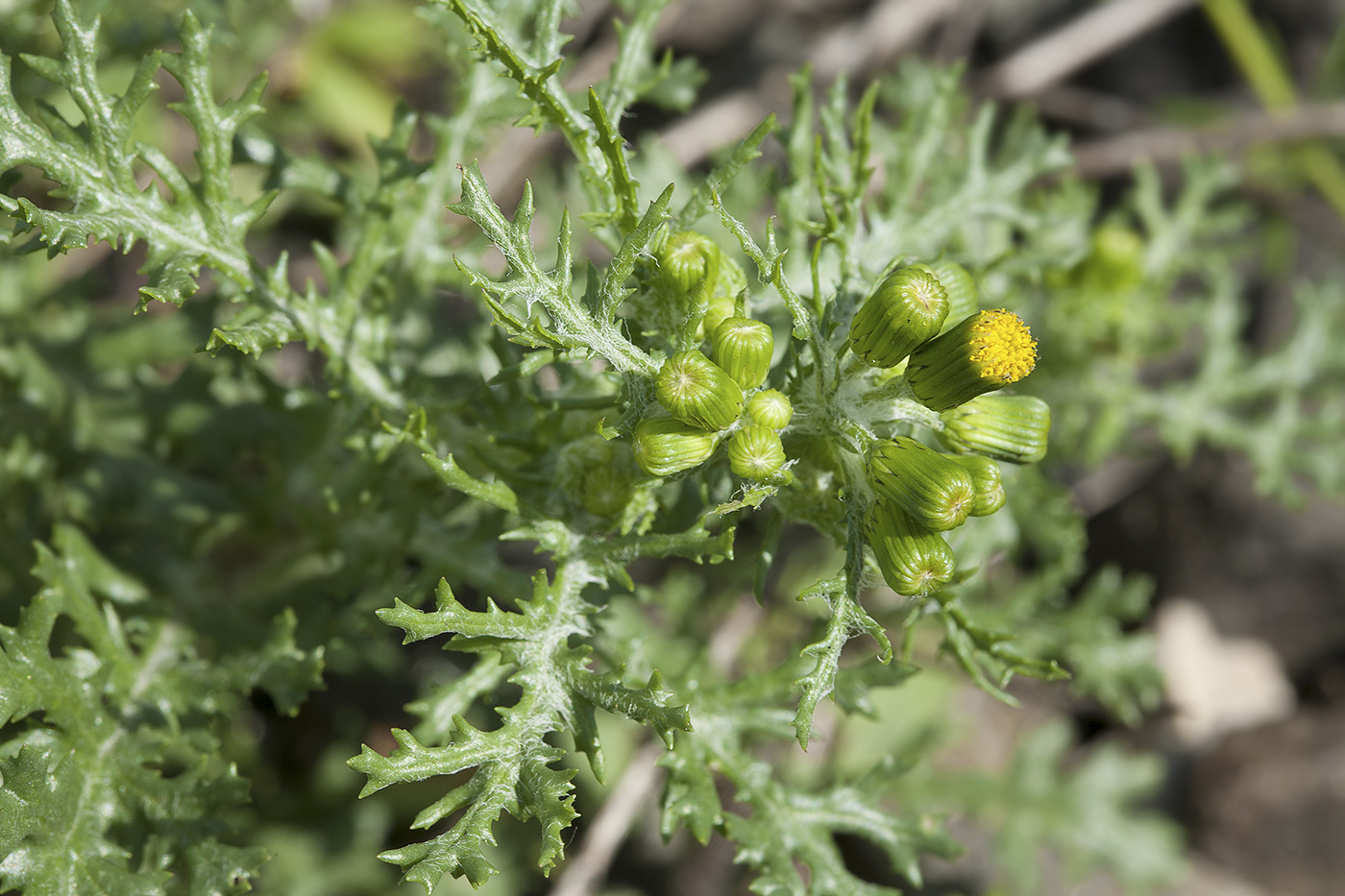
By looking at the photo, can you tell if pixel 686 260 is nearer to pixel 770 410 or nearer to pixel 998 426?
pixel 770 410

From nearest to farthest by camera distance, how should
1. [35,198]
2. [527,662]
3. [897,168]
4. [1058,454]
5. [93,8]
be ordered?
1. [527,662]
2. [93,8]
3. [897,168]
4. [1058,454]
5. [35,198]

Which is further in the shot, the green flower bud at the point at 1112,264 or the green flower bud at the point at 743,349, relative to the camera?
the green flower bud at the point at 1112,264

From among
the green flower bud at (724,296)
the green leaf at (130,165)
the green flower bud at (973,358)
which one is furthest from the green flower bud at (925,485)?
the green leaf at (130,165)

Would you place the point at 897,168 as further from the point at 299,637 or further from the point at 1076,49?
the point at 1076,49

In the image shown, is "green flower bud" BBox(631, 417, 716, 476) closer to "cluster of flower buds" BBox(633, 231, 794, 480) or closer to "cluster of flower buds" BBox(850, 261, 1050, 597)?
"cluster of flower buds" BBox(633, 231, 794, 480)

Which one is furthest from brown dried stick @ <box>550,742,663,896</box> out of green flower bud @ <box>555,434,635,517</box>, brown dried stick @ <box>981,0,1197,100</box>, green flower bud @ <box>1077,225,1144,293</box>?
brown dried stick @ <box>981,0,1197,100</box>

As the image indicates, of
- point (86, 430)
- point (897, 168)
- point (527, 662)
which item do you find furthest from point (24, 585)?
point (897, 168)

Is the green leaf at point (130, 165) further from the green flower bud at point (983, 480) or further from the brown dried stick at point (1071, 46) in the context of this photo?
the brown dried stick at point (1071, 46)
